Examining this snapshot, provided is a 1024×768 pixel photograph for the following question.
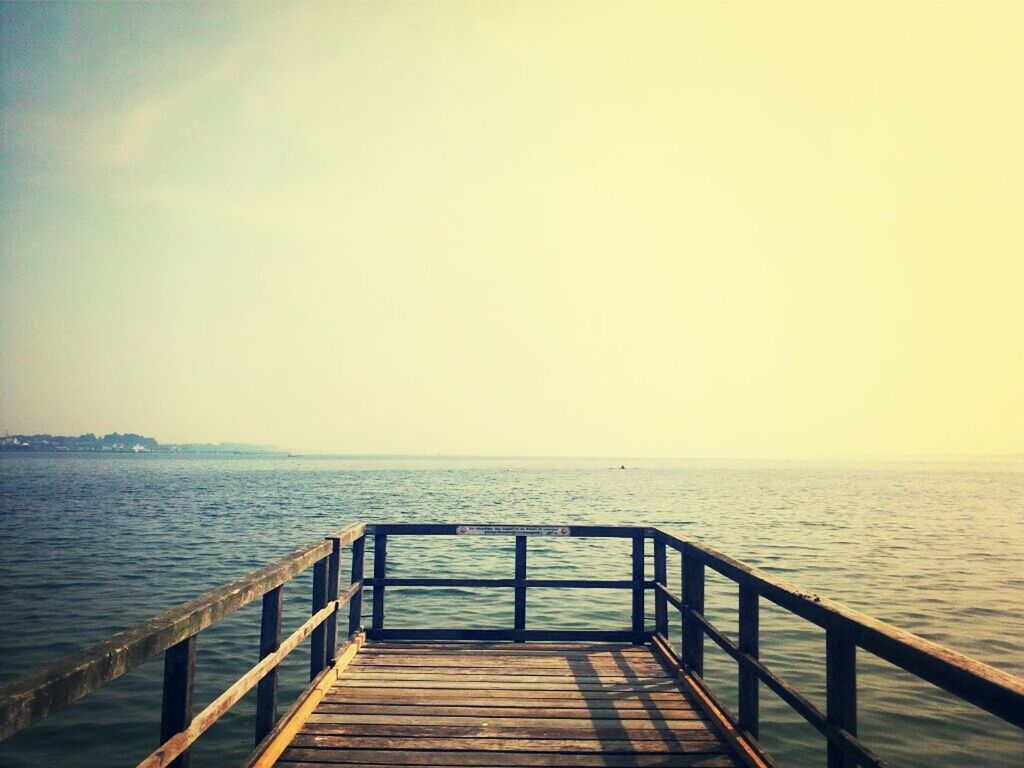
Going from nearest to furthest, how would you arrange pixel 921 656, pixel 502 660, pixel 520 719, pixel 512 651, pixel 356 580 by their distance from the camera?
1. pixel 921 656
2. pixel 520 719
3. pixel 502 660
4. pixel 512 651
5. pixel 356 580

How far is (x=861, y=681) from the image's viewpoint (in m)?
10.5

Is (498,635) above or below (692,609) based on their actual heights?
below

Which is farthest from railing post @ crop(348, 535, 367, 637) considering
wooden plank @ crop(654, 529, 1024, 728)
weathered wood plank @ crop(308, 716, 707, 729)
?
wooden plank @ crop(654, 529, 1024, 728)

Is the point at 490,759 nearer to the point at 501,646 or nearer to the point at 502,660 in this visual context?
Answer: the point at 502,660

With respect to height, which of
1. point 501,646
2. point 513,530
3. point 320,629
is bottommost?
point 501,646

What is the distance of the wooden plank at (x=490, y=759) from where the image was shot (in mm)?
4406

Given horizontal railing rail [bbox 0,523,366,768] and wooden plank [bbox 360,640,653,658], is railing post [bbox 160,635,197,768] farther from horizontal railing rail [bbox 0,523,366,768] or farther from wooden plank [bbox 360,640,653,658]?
wooden plank [bbox 360,640,653,658]

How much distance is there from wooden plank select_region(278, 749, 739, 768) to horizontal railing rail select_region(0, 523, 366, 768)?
565 millimetres

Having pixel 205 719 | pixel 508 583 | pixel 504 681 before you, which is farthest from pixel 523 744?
pixel 508 583

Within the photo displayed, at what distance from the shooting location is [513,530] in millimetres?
7672

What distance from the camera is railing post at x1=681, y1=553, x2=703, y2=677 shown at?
6.19 metres

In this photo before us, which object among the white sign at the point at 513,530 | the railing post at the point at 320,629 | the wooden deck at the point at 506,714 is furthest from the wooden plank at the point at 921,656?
the railing post at the point at 320,629

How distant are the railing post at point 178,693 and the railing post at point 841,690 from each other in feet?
10.2

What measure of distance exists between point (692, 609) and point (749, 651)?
1.55 metres
